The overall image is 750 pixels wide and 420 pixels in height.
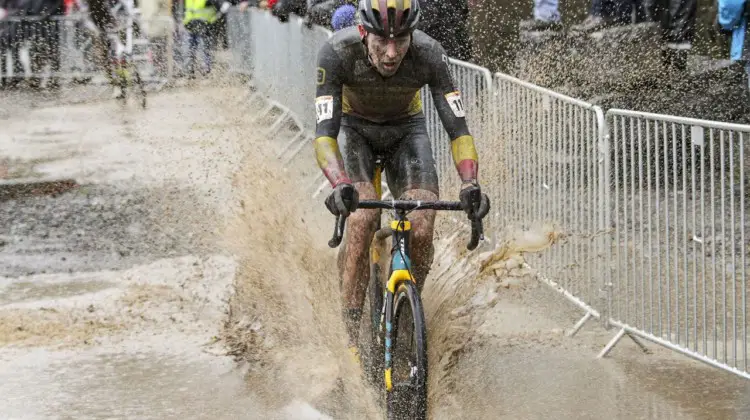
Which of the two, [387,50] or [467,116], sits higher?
[387,50]

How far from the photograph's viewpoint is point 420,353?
5387 millimetres

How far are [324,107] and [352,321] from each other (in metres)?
1.15

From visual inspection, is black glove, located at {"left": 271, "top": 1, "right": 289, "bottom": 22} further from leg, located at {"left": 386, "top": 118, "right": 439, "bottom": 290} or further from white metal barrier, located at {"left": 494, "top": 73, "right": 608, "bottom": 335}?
leg, located at {"left": 386, "top": 118, "right": 439, "bottom": 290}

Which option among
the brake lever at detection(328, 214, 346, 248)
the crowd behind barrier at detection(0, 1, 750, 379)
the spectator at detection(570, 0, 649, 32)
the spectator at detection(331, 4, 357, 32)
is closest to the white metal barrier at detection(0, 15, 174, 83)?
the spectator at detection(570, 0, 649, 32)

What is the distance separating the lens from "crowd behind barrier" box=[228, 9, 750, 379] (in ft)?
20.8

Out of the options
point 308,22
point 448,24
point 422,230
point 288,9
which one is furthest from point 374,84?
point 288,9

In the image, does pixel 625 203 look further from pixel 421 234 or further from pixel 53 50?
pixel 53 50

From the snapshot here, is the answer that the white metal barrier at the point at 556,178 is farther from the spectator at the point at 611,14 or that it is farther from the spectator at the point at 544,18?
the spectator at the point at 544,18

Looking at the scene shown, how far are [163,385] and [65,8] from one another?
1618 cm

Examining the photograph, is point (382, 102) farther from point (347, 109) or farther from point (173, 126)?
point (173, 126)

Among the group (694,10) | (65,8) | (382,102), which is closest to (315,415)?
(382,102)

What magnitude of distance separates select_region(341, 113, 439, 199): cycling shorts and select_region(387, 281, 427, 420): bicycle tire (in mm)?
837

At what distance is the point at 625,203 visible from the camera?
23.3 ft

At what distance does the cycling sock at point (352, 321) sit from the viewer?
21.0 ft
